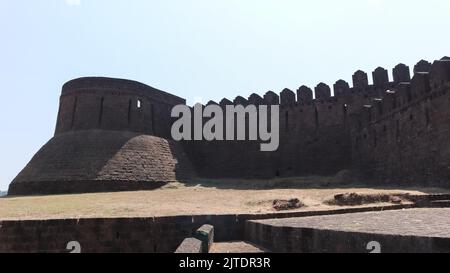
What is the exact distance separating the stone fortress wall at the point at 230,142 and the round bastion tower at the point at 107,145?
0.20 feet

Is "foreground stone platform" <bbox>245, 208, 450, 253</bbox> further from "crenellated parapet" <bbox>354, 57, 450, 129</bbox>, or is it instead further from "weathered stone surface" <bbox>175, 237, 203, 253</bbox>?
"crenellated parapet" <bbox>354, 57, 450, 129</bbox>

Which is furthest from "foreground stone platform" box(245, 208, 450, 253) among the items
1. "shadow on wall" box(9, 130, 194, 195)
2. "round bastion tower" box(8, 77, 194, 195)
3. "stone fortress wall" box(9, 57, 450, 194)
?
"round bastion tower" box(8, 77, 194, 195)

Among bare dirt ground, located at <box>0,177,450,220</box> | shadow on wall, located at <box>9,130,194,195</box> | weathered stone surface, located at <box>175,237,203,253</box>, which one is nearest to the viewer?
weathered stone surface, located at <box>175,237,203,253</box>

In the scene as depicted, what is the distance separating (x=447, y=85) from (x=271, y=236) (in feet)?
35.4

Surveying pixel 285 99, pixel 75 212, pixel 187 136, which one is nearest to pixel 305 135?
pixel 285 99

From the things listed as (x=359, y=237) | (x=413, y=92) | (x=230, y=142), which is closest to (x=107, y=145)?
(x=230, y=142)

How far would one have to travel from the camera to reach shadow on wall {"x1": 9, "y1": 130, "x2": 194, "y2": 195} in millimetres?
20516

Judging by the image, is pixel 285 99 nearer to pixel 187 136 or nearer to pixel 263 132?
pixel 263 132

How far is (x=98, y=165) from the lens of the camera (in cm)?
2158

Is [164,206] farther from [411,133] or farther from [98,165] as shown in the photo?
[411,133]

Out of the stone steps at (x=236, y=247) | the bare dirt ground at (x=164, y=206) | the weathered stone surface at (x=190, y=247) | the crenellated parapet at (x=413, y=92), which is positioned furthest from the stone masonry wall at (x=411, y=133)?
the weathered stone surface at (x=190, y=247)

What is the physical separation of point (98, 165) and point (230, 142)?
10.3 meters

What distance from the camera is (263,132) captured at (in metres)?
27.2

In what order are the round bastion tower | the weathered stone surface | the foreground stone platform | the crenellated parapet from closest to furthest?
the foreground stone platform
the weathered stone surface
the crenellated parapet
the round bastion tower
